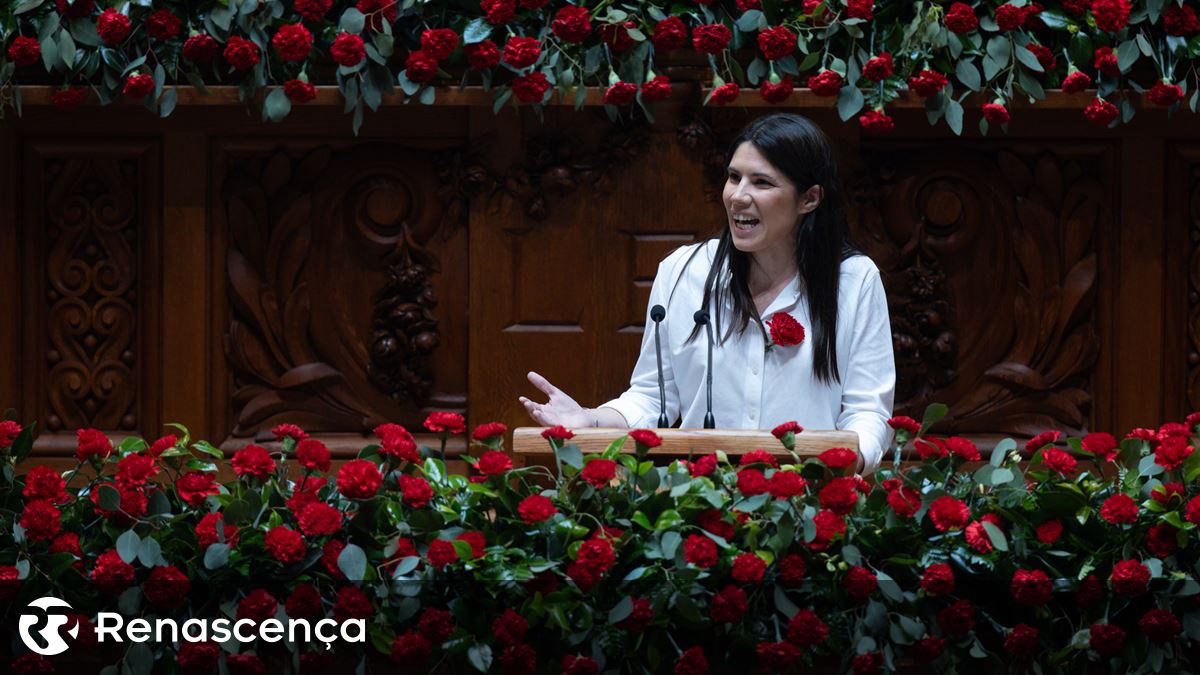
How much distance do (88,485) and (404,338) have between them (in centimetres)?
183

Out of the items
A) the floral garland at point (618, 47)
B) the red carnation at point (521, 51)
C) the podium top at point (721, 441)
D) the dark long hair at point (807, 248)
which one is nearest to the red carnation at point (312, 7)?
the floral garland at point (618, 47)

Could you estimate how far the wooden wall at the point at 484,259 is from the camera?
148 inches

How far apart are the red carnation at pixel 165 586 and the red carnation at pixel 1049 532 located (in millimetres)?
1127

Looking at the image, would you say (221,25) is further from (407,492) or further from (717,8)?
(407,492)

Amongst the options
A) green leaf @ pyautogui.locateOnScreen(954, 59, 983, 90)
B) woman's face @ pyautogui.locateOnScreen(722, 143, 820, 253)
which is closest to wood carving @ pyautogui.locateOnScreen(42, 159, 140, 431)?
woman's face @ pyautogui.locateOnScreen(722, 143, 820, 253)

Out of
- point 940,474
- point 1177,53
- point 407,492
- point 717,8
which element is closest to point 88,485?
point 407,492

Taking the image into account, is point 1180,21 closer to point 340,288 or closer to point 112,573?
point 340,288

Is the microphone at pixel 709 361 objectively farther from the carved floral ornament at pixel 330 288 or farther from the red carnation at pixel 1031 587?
the carved floral ornament at pixel 330 288

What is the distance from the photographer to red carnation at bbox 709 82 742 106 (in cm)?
347

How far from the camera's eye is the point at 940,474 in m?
1.96

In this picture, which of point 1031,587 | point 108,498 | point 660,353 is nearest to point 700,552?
point 1031,587

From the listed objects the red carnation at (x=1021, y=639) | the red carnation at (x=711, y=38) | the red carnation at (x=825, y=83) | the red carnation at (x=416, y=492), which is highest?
the red carnation at (x=711, y=38)

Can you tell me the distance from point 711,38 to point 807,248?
803mm

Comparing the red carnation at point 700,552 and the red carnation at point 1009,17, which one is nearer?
the red carnation at point 700,552
